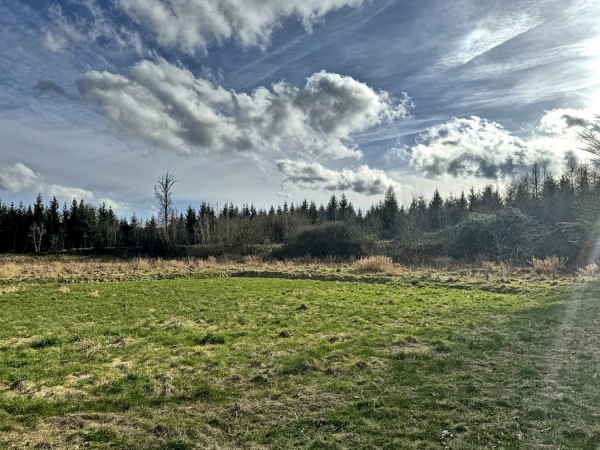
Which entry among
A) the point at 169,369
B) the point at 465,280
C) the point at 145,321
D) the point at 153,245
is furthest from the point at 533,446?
the point at 153,245

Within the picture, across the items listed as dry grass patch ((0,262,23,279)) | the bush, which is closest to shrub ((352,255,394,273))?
the bush

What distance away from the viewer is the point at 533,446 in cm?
533

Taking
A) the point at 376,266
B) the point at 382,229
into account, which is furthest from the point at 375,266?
the point at 382,229

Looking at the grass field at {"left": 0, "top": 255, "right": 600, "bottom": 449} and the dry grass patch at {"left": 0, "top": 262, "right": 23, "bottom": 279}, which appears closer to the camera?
the grass field at {"left": 0, "top": 255, "right": 600, "bottom": 449}

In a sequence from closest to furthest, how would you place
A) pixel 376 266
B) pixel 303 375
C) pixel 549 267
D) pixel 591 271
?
pixel 303 375
pixel 591 271
pixel 549 267
pixel 376 266

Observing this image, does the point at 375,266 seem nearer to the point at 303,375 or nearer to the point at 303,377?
the point at 303,375

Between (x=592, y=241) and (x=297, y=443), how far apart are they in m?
28.8

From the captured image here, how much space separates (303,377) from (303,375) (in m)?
0.13

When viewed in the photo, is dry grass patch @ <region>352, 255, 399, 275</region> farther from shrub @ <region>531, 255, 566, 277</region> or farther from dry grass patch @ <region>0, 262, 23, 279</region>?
dry grass patch @ <region>0, 262, 23, 279</region>

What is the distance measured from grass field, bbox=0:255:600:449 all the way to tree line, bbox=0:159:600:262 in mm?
15013

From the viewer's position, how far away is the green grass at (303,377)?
228 inches

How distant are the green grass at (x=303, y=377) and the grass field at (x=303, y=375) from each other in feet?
0.12

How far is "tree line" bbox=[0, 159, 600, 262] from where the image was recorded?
3291cm

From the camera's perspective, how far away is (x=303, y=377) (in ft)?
26.4
